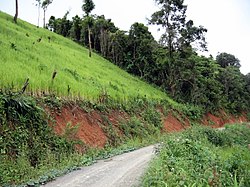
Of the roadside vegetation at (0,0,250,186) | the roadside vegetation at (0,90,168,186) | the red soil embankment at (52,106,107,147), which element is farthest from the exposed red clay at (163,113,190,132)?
the roadside vegetation at (0,90,168,186)

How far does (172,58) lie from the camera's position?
44.7 metres

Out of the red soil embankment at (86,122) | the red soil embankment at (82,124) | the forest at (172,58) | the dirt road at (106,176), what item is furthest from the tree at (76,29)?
the dirt road at (106,176)

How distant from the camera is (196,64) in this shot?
47.2 meters

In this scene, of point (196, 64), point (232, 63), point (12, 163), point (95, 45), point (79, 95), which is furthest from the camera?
point (232, 63)

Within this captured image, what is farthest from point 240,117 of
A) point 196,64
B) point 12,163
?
point 12,163

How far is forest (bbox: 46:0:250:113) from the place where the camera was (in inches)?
1732

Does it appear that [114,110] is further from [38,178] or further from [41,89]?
[38,178]

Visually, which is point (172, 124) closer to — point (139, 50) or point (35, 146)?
point (35, 146)

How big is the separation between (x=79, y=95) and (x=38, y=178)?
10.7m

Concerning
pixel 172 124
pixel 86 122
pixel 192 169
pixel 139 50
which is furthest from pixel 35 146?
pixel 139 50

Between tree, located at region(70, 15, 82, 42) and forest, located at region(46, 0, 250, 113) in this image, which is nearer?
forest, located at region(46, 0, 250, 113)

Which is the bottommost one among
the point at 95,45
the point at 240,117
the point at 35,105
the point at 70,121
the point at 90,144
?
the point at 240,117

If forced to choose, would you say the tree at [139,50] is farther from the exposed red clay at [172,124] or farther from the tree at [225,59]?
the tree at [225,59]

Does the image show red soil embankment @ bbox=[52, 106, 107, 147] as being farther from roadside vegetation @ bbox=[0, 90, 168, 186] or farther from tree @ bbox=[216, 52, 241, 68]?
tree @ bbox=[216, 52, 241, 68]
